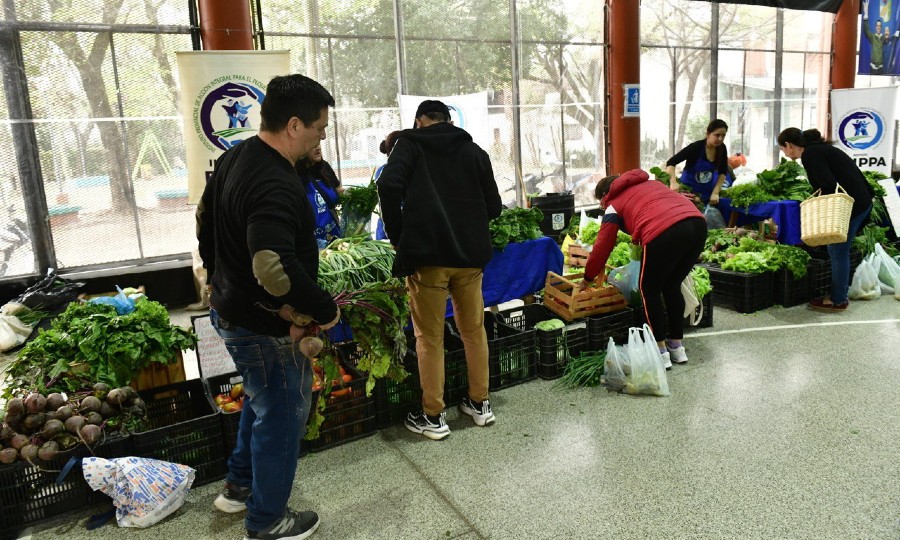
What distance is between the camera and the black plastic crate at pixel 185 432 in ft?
9.50

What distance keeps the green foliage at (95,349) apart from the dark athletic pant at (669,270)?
2.68m

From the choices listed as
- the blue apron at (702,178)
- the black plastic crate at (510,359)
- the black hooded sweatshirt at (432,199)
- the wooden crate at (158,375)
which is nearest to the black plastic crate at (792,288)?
the blue apron at (702,178)

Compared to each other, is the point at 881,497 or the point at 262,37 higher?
the point at 262,37

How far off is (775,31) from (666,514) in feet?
36.9

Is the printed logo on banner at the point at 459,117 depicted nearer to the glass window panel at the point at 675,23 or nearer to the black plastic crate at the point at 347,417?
the glass window panel at the point at 675,23

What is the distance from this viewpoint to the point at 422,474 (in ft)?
10.0

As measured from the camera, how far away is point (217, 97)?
5590 mm

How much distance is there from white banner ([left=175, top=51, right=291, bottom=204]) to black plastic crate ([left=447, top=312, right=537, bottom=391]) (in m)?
2.85

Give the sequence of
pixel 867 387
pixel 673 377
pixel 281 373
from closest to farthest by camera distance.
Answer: pixel 281 373 → pixel 867 387 → pixel 673 377

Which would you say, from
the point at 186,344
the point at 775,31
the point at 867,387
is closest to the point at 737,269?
the point at 867,387

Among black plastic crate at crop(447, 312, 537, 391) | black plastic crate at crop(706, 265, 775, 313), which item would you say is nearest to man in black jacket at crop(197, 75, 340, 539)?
black plastic crate at crop(447, 312, 537, 391)

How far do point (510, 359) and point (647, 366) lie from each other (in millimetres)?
806

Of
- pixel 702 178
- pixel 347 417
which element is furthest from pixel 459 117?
pixel 347 417

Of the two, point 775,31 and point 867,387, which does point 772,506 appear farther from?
point 775,31
